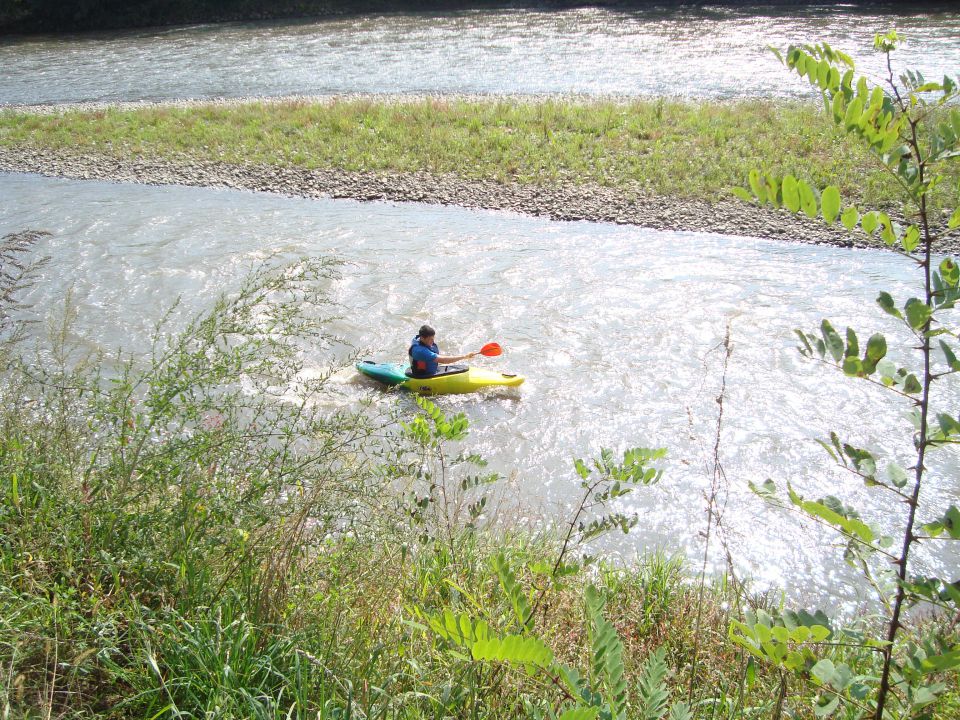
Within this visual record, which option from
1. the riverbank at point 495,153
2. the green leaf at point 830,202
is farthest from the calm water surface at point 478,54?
the green leaf at point 830,202

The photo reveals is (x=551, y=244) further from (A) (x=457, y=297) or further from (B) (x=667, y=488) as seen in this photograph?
(B) (x=667, y=488)

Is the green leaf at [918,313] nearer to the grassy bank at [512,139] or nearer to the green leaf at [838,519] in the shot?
the green leaf at [838,519]

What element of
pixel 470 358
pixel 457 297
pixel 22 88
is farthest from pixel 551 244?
pixel 22 88

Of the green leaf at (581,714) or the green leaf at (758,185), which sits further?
the green leaf at (758,185)

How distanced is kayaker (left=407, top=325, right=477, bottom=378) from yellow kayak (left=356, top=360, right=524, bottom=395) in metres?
0.08

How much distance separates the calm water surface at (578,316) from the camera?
705 cm

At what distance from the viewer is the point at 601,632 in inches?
85.2

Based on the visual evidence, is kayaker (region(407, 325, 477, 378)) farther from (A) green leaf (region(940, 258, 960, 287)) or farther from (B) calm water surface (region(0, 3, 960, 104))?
(B) calm water surface (region(0, 3, 960, 104))

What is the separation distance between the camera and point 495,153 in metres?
15.7

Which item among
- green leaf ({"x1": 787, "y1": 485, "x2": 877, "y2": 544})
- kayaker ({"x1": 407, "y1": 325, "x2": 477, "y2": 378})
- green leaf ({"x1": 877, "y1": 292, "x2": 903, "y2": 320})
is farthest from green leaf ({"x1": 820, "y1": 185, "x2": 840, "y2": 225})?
kayaker ({"x1": 407, "y1": 325, "x2": 477, "y2": 378})

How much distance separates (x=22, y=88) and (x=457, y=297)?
65.9ft

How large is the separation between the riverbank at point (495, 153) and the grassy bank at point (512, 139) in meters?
0.04

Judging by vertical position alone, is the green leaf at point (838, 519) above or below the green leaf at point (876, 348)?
below

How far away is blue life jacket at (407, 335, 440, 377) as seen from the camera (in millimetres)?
8344
